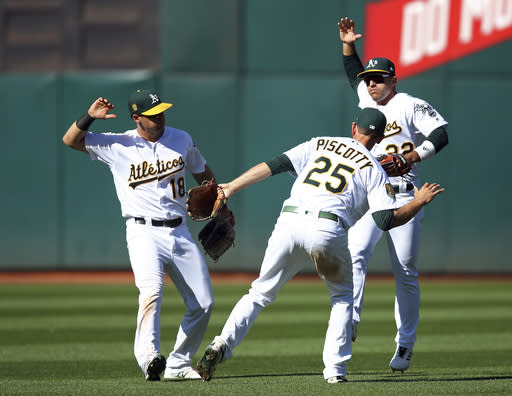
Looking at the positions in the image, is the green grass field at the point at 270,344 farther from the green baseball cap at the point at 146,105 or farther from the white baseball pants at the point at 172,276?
the green baseball cap at the point at 146,105

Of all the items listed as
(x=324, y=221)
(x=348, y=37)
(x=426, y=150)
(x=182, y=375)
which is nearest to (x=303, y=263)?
(x=324, y=221)

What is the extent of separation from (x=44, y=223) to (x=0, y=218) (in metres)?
0.69

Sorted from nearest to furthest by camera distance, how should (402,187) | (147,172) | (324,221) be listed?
1. (324,221)
2. (147,172)
3. (402,187)

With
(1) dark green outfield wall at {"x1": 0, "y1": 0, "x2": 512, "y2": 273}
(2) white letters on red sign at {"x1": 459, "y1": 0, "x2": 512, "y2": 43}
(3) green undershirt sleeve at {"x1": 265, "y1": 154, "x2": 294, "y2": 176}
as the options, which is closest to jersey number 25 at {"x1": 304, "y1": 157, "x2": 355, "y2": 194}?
(3) green undershirt sleeve at {"x1": 265, "y1": 154, "x2": 294, "y2": 176}

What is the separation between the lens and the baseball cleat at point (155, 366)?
5336 millimetres

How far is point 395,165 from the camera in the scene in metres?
5.90

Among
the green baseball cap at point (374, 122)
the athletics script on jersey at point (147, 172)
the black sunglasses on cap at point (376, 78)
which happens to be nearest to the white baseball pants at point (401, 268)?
the black sunglasses on cap at point (376, 78)

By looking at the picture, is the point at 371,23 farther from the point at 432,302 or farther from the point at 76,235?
the point at 76,235

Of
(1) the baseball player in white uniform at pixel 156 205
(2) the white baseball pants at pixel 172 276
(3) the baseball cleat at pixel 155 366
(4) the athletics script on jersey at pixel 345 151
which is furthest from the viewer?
(1) the baseball player in white uniform at pixel 156 205

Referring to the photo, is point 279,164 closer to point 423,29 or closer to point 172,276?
point 172,276

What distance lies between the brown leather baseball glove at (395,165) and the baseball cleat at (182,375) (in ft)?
6.29

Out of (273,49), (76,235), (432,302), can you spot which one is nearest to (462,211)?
(432,302)

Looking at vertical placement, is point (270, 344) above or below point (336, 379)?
below

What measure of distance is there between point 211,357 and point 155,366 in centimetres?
54
